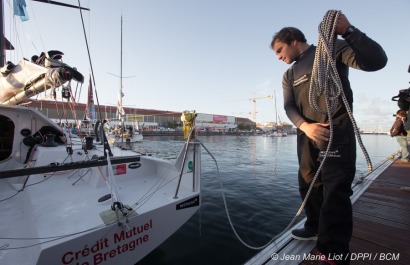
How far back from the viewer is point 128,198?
2852 mm

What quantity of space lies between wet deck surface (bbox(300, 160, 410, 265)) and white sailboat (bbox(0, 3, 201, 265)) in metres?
1.71

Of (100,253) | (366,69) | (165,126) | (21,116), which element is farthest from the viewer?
(165,126)

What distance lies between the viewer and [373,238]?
2346 mm

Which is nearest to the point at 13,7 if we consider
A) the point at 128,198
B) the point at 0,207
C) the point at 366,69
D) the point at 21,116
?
the point at 21,116

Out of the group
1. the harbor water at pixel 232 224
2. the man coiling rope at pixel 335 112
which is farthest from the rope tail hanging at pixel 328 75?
the harbor water at pixel 232 224

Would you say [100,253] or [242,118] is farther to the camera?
[242,118]

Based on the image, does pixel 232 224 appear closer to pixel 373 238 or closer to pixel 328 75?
pixel 373 238

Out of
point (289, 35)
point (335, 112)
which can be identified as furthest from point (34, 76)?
point (335, 112)

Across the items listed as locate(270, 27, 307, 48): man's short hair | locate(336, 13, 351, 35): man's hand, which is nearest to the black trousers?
locate(336, 13, 351, 35): man's hand

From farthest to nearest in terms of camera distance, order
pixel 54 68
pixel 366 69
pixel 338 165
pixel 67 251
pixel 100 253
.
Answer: pixel 54 68 → pixel 100 253 → pixel 67 251 → pixel 338 165 → pixel 366 69

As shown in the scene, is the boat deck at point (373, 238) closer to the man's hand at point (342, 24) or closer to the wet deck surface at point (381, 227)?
the wet deck surface at point (381, 227)

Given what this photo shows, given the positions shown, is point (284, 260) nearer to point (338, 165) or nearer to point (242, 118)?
point (338, 165)

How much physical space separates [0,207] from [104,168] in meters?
1.44

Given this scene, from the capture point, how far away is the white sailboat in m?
1.83
